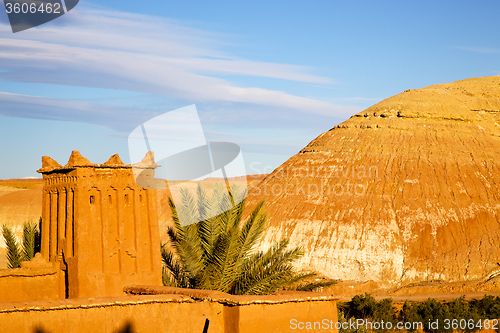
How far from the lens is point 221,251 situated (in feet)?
38.9

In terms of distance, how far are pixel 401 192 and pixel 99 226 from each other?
30946 millimetres

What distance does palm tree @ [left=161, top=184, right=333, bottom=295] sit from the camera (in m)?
11.9

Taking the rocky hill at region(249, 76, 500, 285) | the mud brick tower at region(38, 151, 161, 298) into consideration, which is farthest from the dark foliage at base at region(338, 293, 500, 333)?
the mud brick tower at region(38, 151, 161, 298)

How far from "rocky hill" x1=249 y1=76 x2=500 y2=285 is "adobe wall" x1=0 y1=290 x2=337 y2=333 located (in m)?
24.3

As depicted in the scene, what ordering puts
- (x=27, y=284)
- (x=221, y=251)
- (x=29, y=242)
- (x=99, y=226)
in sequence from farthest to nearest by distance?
(x=29, y=242), (x=221, y=251), (x=99, y=226), (x=27, y=284)

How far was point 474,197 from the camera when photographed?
37.2m

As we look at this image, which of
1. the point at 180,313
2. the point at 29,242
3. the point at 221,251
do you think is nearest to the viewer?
the point at 180,313

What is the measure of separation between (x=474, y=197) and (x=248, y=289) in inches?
1191

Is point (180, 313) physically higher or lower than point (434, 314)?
higher

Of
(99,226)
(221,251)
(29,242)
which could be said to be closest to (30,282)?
(99,226)

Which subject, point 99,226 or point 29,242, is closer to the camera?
point 99,226

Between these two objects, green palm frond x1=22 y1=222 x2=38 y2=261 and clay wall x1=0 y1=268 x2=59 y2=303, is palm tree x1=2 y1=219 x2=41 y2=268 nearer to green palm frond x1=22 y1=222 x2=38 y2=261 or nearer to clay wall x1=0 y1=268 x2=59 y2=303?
green palm frond x1=22 y1=222 x2=38 y2=261

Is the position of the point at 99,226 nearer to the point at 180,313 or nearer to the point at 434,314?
the point at 180,313

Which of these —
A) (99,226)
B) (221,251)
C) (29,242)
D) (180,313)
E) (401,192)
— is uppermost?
(401,192)
